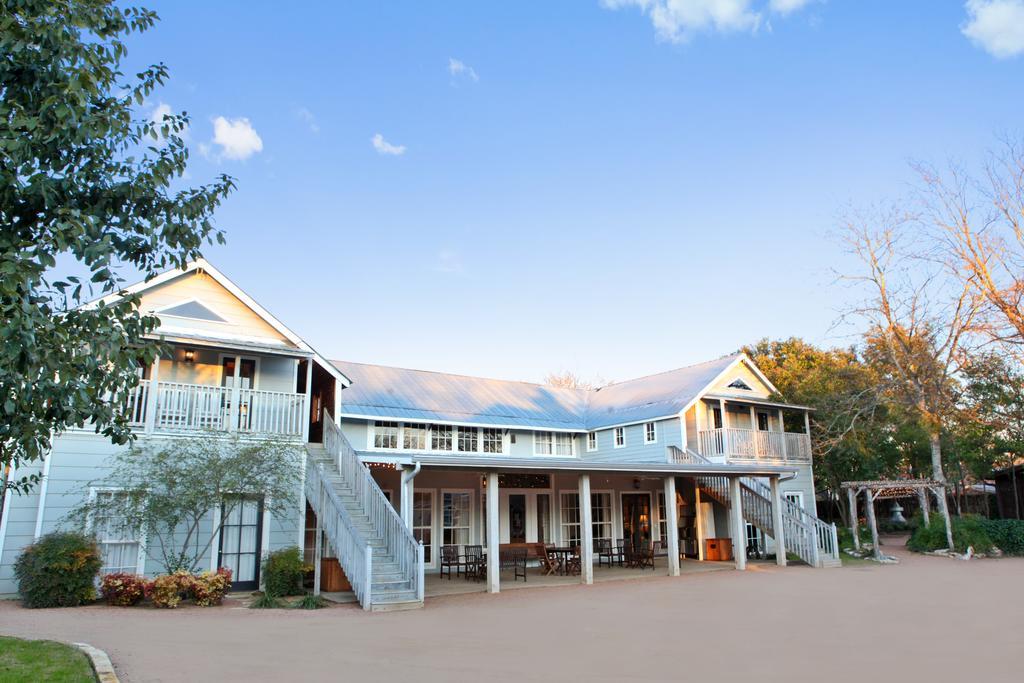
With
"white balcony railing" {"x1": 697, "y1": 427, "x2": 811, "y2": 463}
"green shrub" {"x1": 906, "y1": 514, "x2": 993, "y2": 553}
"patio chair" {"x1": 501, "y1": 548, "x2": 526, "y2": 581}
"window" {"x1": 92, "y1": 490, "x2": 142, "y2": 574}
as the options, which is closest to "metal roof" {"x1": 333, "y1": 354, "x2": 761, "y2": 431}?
"white balcony railing" {"x1": 697, "y1": 427, "x2": 811, "y2": 463}

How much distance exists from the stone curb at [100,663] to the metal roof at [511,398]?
1224 cm

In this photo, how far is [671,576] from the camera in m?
18.2

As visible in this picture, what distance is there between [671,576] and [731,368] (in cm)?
974

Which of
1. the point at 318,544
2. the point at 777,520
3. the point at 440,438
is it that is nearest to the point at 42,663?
the point at 318,544

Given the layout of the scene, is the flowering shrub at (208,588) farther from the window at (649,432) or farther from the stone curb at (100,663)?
the window at (649,432)

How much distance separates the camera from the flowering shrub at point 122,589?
1269 centimetres

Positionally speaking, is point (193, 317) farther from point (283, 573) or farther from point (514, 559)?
point (514, 559)

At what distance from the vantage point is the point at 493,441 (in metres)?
23.7

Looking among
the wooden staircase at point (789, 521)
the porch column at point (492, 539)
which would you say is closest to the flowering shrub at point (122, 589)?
the porch column at point (492, 539)

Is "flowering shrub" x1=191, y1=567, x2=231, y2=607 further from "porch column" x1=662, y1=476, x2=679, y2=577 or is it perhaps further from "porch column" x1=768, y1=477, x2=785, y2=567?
"porch column" x1=768, y1=477, x2=785, y2=567

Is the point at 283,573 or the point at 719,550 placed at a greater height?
the point at 283,573

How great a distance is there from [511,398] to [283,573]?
13213mm

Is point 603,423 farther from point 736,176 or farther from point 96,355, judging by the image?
point 96,355

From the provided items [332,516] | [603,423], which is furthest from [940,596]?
[603,423]
